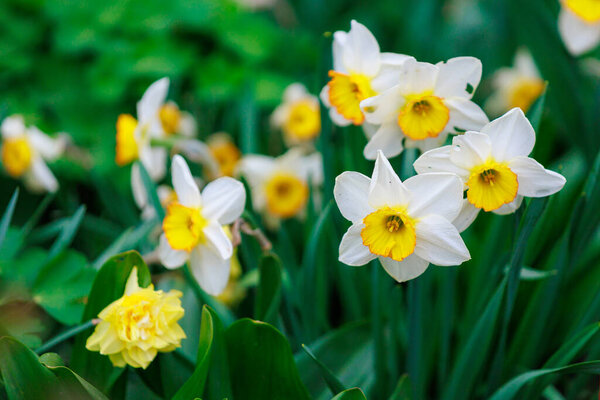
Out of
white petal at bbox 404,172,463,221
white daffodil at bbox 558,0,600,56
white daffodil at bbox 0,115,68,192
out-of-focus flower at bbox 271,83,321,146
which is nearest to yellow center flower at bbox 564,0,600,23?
white daffodil at bbox 558,0,600,56

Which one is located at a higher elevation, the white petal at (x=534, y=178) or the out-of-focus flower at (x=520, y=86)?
the white petal at (x=534, y=178)

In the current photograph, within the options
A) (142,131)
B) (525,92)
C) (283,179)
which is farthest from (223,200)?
(525,92)

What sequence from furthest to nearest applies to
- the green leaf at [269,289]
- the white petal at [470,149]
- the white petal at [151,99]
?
the white petal at [151,99] → the green leaf at [269,289] → the white petal at [470,149]

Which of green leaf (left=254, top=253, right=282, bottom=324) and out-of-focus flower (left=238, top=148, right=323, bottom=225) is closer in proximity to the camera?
green leaf (left=254, top=253, right=282, bottom=324)

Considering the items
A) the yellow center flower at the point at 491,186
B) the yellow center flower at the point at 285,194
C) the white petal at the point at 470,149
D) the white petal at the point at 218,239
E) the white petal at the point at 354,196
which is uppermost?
the white petal at the point at 470,149

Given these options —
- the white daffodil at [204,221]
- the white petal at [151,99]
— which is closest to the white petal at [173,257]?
the white daffodil at [204,221]

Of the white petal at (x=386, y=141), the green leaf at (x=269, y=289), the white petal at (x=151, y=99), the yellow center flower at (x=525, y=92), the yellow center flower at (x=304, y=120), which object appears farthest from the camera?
the yellow center flower at (x=525, y=92)

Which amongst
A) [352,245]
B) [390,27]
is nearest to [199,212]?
[352,245]

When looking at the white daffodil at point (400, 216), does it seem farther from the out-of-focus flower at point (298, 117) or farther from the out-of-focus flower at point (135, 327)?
the out-of-focus flower at point (298, 117)

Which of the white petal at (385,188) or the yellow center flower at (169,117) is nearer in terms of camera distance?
the white petal at (385,188)

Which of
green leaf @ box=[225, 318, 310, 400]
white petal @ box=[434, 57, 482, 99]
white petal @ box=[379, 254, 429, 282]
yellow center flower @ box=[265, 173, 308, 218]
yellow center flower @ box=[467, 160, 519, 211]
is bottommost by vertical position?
yellow center flower @ box=[265, 173, 308, 218]

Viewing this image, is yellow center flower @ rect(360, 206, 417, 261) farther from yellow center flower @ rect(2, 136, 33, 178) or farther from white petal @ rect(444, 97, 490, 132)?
yellow center flower @ rect(2, 136, 33, 178)
